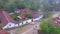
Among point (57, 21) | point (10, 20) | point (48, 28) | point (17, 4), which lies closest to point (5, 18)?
point (10, 20)

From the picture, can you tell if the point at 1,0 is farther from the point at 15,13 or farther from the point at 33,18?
the point at 33,18

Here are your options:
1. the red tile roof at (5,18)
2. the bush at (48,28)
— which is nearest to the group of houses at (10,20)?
the red tile roof at (5,18)

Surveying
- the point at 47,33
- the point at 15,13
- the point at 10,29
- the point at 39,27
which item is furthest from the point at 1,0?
the point at 47,33

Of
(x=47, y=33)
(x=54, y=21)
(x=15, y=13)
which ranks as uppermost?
(x=15, y=13)

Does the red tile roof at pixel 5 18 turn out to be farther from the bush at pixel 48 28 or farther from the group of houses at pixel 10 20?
the bush at pixel 48 28

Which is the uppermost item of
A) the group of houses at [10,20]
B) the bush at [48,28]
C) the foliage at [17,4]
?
the foliage at [17,4]

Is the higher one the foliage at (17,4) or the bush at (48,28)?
the foliage at (17,4)

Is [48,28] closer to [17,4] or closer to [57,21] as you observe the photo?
[57,21]

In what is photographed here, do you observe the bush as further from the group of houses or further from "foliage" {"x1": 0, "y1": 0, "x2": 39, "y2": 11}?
"foliage" {"x1": 0, "y1": 0, "x2": 39, "y2": 11}
